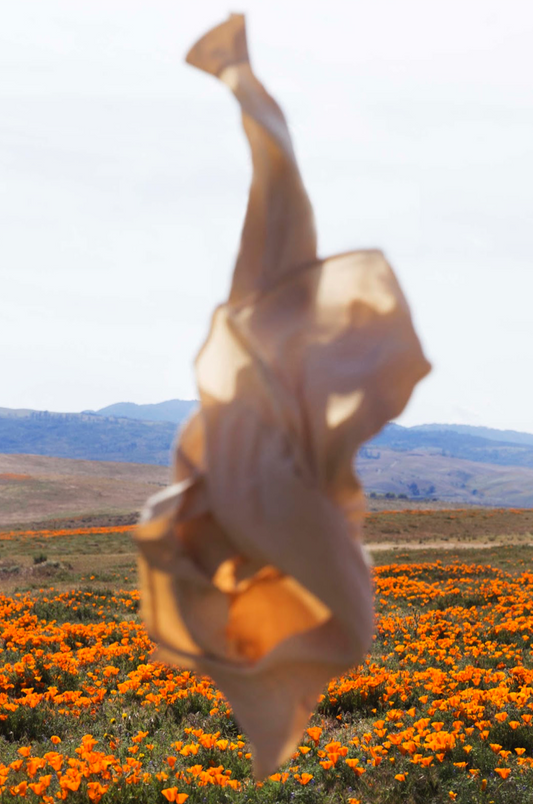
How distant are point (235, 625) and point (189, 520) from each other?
0.26 metres

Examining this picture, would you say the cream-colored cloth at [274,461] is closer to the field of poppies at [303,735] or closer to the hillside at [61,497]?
the field of poppies at [303,735]

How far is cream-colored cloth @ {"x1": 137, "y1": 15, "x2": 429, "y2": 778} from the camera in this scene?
1.04 m

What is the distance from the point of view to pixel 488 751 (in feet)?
14.3

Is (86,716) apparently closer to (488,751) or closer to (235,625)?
(488,751)

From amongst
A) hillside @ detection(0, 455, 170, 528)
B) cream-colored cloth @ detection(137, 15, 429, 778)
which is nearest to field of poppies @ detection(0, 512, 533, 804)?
cream-colored cloth @ detection(137, 15, 429, 778)

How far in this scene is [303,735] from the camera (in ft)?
15.7

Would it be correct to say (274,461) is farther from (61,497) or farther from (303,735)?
(61,497)

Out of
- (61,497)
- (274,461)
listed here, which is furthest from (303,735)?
(61,497)

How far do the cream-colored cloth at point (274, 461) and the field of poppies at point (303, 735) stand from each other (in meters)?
2.69

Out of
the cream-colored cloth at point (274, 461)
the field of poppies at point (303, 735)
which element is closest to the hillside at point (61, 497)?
the field of poppies at point (303, 735)

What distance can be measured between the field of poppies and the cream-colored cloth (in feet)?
8.83

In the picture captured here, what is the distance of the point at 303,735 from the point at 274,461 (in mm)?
4492

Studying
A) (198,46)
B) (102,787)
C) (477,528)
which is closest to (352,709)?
(102,787)

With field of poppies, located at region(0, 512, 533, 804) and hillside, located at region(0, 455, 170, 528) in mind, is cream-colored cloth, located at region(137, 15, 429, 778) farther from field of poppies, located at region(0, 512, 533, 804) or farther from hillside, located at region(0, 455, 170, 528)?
hillside, located at region(0, 455, 170, 528)
